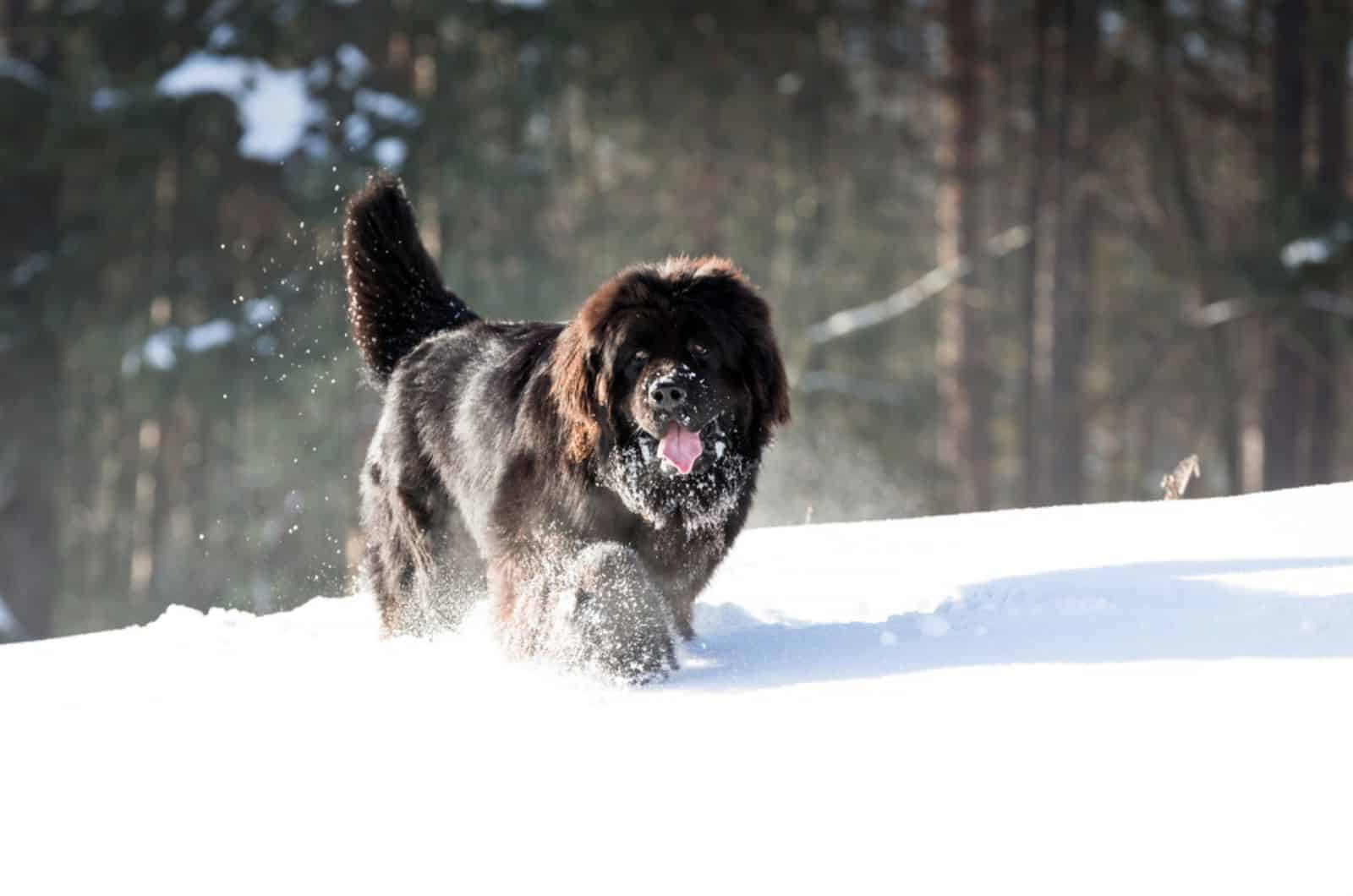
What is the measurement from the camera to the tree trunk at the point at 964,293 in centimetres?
1789

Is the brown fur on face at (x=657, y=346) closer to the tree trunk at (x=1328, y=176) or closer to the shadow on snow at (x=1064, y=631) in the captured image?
the shadow on snow at (x=1064, y=631)

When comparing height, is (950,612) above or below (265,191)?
below

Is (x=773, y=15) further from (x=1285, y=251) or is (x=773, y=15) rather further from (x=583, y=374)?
(x=583, y=374)

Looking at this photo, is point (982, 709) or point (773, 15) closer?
point (982, 709)

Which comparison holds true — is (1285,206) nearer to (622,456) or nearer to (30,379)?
(622,456)

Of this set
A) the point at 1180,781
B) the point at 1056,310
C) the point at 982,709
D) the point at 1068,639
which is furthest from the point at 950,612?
the point at 1056,310

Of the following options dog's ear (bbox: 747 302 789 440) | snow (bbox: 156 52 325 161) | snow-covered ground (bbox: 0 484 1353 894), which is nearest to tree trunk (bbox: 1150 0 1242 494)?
snow (bbox: 156 52 325 161)

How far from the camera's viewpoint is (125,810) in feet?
12.2

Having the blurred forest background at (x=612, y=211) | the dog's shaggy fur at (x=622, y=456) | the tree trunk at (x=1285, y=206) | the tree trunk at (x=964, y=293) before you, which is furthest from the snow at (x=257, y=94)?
the dog's shaggy fur at (x=622, y=456)

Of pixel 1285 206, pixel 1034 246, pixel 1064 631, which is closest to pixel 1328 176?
pixel 1285 206

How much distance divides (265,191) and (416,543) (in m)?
15.2

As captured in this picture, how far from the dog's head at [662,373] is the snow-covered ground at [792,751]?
27.1 inches

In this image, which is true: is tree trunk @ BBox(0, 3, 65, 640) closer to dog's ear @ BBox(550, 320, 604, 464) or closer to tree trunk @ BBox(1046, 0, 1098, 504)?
tree trunk @ BBox(1046, 0, 1098, 504)

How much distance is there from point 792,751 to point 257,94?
17.9 metres
